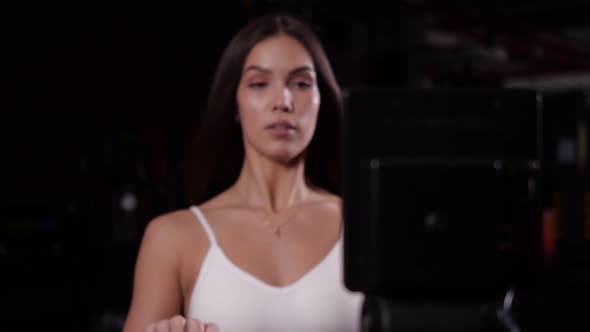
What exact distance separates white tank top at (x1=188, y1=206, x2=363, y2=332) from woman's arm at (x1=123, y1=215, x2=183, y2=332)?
5 cm

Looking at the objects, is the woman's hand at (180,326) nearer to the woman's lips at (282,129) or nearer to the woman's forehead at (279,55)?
the woman's lips at (282,129)

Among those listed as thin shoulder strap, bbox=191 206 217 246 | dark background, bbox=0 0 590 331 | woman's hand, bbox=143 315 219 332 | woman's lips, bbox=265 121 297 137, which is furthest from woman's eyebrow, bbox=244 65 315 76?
dark background, bbox=0 0 590 331

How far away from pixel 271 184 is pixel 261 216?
0.24 ft

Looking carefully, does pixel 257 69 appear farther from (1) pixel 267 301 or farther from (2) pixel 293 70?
(1) pixel 267 301

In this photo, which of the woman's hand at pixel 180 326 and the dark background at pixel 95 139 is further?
the dark background at pixel 95 139

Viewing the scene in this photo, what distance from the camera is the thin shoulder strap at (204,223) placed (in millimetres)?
1560

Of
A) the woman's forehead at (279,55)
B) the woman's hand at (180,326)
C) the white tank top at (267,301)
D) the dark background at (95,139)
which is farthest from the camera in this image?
the dark background at (95,139)

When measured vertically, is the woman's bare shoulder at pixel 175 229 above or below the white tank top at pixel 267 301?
above

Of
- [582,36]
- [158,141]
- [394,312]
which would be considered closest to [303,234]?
[394,312]

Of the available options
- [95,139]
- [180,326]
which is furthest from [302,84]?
[95,139]

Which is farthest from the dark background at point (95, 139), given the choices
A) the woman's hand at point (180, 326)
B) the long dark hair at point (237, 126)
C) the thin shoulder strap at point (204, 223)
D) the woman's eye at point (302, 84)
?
the woman's hand at point (180, 326)

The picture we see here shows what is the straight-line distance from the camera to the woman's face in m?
1.53

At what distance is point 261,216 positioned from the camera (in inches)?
64.4

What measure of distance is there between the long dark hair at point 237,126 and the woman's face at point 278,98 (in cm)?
3
